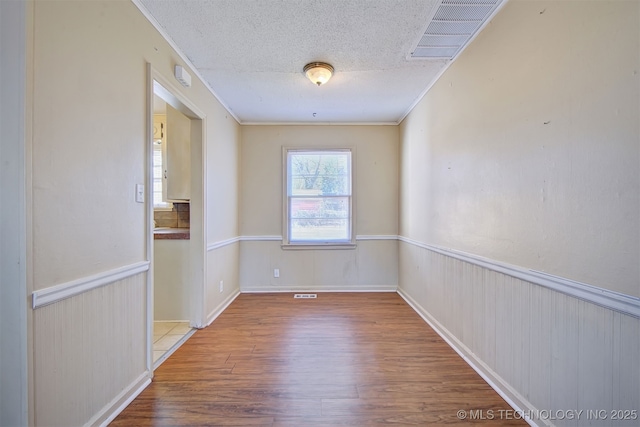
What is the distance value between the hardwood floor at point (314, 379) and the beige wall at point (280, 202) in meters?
1.13

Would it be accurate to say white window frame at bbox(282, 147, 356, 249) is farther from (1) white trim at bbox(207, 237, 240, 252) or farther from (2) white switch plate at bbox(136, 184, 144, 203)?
(2) white switch plate at bbox(136, 184, 144, 203)

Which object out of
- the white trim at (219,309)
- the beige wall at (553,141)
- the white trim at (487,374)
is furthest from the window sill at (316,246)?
the beige wall at (553,141)

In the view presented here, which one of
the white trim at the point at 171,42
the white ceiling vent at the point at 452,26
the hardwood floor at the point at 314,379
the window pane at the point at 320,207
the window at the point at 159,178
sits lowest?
the hardwood floor at the point at 314,379

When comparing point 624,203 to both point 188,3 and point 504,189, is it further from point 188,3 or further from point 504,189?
point 188,3

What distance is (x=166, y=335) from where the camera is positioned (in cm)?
265

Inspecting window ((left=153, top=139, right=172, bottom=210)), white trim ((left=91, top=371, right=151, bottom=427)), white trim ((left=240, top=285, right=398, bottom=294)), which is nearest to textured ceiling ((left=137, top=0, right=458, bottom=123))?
window ((left=153, top=139, right=172, bottom=210))

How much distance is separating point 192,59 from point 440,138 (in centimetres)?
229

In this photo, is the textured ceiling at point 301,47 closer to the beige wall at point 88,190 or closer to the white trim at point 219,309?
the beige wall at point 88,190

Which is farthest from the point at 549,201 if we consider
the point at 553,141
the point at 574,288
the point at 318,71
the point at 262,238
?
the point at 262,238

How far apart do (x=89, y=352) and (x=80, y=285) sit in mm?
358

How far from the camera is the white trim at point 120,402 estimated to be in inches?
58.6

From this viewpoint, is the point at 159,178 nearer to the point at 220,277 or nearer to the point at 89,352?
the point at 220,277

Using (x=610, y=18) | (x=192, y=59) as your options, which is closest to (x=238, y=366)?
(x=192, y=59)

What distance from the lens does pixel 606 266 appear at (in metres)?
1.13
